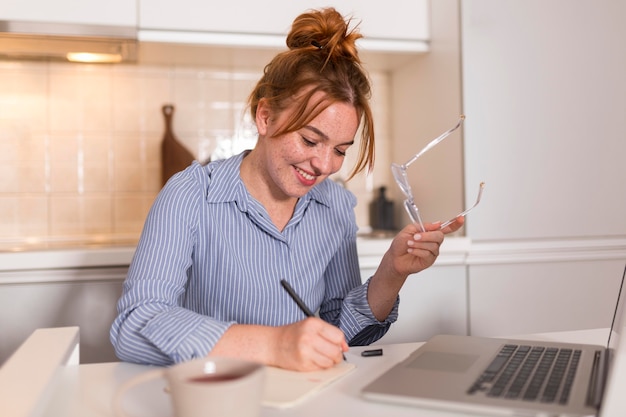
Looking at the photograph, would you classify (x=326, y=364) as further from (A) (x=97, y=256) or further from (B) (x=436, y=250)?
(A) (x=97, y=256)

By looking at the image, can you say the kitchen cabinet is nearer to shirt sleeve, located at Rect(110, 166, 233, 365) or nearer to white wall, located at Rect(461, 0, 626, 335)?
shirt sleeve, located at Rect(110, 166, 233, 365)

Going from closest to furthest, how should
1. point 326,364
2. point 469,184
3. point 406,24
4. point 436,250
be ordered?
point 326,364 → point 436,250 → point 469,184 → point 406,24

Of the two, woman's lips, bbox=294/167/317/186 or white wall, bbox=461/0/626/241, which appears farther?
white wall, bbox=461/0/626/241

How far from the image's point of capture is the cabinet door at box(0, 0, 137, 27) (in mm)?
1974

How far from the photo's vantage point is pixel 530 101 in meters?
2.15

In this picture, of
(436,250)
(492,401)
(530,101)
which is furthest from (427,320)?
(492,401)

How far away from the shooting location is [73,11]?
79.3 inches

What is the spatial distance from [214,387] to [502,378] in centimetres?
37

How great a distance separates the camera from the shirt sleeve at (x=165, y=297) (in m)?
0.92

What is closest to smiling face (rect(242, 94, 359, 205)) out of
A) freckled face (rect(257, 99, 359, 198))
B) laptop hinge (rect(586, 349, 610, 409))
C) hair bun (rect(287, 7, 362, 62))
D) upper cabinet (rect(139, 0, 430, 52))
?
freckled face (rect(257, 99, 359, 198))

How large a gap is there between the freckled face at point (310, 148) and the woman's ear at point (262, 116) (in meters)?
0.02

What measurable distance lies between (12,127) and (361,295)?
161 centimetres

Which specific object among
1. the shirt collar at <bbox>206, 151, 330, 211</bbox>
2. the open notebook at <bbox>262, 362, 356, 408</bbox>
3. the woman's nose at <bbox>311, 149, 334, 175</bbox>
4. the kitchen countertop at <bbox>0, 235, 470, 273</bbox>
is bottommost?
the open notebook at <bbox>262, 362, 356, 408</bbox>

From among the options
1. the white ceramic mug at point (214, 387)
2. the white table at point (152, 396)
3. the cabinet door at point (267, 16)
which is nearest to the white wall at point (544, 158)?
the cabinet door at point (267, 16)
